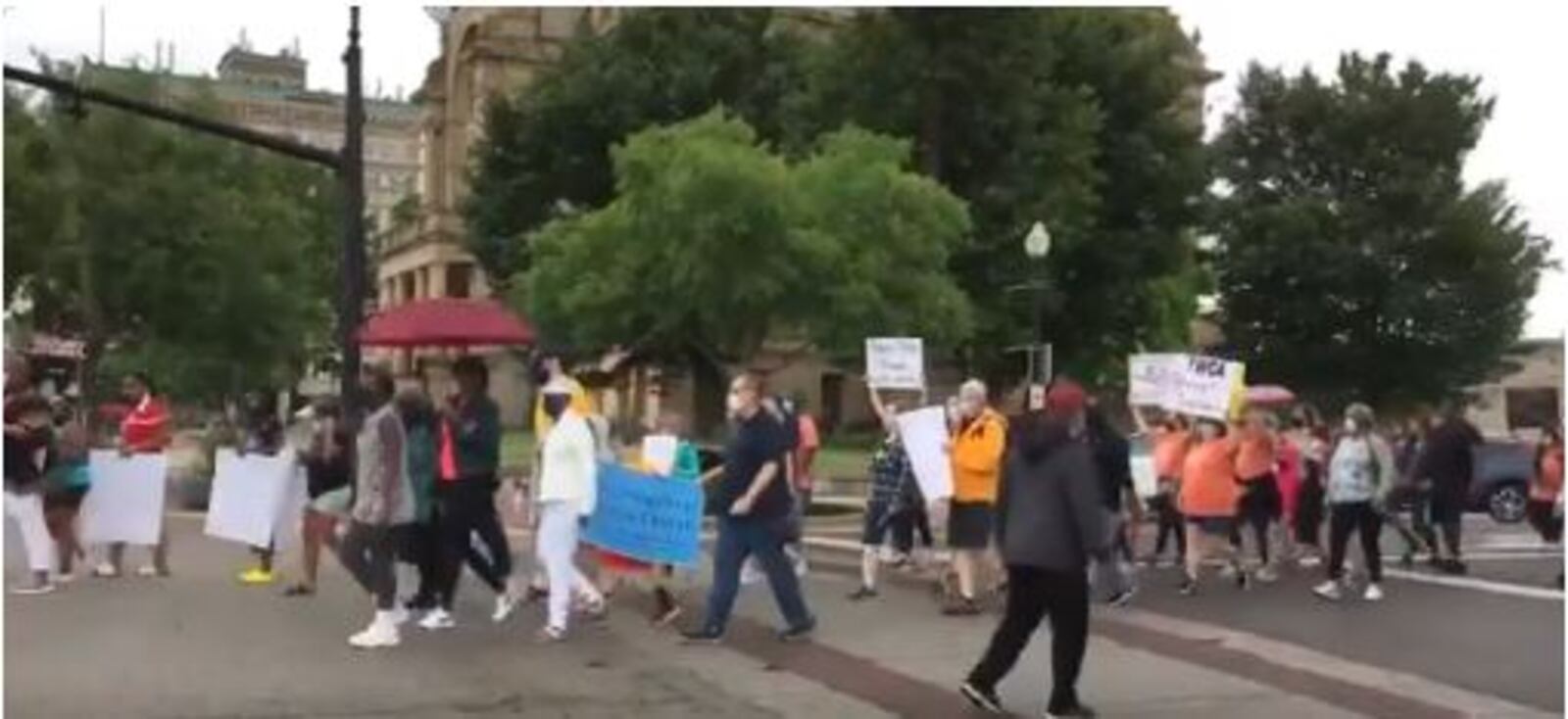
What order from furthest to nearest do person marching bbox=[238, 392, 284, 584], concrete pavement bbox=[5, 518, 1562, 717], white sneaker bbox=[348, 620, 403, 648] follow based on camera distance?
person marching bbox=[238, 392, 284, 584], white sneaker bbox=[348, 620, 403, 648], concrete pavement bbox=[5, 518, 1562, 717]

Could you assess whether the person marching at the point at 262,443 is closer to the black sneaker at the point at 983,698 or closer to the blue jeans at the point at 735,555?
the blue jeans at the point at 735,555

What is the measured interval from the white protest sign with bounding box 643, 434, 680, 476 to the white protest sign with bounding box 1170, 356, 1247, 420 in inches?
196

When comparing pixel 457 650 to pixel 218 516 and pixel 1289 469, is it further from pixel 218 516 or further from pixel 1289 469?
pixel 1289 469

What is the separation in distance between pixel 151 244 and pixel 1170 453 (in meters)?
28.1

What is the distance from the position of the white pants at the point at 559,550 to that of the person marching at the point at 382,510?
801mm

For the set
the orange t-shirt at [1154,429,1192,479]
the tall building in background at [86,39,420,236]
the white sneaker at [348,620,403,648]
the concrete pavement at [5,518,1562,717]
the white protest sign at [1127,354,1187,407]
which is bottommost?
the concrete pavement at [5,518,1562,717]

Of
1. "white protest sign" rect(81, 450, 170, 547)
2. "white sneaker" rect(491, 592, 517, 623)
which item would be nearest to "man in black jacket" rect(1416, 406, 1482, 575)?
"white sneaker" rect(491, 592, 517, 623)

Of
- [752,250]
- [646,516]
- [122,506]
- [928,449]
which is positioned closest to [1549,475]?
[928,449]

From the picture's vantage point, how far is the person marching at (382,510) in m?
11.9

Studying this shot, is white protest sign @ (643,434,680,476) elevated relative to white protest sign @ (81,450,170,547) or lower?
elevated

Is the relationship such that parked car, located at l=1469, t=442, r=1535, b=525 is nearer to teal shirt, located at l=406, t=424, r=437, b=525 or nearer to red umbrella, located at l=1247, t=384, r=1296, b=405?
red umbrella, located at l=1247, t=384, r=1296, b=405

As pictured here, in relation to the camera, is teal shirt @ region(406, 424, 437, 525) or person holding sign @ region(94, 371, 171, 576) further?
person holding sign @ region(94, 371, 171, 576)

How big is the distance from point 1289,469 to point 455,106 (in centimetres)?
6675

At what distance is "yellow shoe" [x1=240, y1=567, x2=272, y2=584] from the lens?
1584 centimetres
